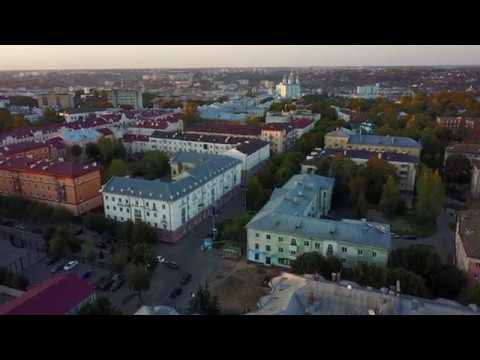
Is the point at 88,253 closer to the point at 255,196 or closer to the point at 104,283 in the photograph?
the point at 104,283

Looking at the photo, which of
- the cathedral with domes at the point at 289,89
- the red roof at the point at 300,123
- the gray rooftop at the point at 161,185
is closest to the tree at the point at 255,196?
the gray rooftop at the point at 161,185

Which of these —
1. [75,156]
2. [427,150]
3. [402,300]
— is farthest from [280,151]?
[402,300]

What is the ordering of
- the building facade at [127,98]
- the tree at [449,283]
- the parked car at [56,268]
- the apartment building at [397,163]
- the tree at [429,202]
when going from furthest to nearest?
the building facade at [127,98]
the apartment building at [397,163]
the tree at [429,202]
the parked car at [56,268]
the tree at [449,283]

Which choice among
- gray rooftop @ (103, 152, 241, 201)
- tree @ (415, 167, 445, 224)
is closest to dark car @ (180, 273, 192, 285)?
gray rooftop @ (103, 152, 241, 201)

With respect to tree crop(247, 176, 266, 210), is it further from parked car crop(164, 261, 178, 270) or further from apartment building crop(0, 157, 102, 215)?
apartment building crop(0, 157, 102, 215)

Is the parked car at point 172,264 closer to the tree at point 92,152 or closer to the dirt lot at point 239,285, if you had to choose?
the dirt lot at point 239,285
